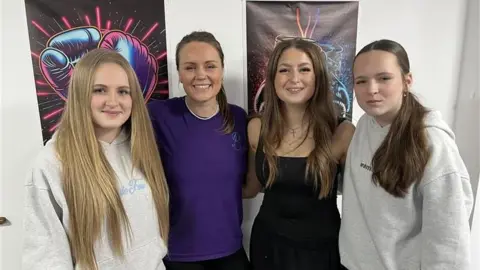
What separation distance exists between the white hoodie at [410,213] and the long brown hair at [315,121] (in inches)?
3.9

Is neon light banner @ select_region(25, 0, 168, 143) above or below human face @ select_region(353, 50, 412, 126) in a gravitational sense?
above

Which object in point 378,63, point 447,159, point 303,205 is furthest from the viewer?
point 303,205

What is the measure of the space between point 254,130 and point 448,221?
89cm

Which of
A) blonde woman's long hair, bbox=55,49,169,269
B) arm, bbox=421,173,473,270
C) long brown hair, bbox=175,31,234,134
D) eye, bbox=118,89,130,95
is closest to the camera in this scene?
arm, bbox=421,173,473,270

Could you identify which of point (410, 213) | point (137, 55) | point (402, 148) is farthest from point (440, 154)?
point (137, 55)

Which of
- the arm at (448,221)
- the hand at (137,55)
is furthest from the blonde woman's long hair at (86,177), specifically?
the arm at (448,221)

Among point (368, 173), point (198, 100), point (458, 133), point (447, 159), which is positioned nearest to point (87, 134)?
point (198, 100)

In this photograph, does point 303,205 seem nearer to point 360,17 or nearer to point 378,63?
point 378,63

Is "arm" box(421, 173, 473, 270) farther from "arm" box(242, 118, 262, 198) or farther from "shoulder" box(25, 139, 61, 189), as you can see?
"shoulder" box(25, 139, 61, 189)

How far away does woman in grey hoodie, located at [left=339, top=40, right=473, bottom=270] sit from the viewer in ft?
3.76

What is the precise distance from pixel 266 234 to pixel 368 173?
549 millimetres

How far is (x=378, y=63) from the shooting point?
126 centimetres

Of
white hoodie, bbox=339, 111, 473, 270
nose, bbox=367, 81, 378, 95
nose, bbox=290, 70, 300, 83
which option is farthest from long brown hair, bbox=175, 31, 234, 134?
nose, bbox=367, 81, 378, 95

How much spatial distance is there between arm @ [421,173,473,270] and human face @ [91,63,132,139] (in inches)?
41.7
